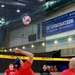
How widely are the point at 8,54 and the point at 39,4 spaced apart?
164 inches

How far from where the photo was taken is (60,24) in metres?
18.8

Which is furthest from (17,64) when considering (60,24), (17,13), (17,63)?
(60,24)

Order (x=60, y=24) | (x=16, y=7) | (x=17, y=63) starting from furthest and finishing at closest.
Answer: (x=60, y=24) < (x=16, y=7) < (x=17, y=63)

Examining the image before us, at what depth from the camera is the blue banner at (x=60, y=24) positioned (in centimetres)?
1769

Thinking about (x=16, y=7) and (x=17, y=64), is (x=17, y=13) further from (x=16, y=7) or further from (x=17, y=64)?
(x=17, y=64)

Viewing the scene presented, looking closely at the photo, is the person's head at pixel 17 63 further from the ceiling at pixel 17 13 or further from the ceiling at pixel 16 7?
the ceiling at pixel 16 7

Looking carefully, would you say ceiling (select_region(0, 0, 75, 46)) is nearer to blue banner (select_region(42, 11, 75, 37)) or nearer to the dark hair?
blue banner (select_region(42, 11, 75, 37))

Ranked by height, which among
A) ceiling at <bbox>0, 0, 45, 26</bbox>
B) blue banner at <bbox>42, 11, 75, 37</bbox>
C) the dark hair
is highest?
ceiling at <bbox>0, 0, 45, 26</bbox>

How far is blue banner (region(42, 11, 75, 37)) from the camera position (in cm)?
1769

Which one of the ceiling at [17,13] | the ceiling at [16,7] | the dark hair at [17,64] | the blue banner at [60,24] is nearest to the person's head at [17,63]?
the dark hair at [17,64]

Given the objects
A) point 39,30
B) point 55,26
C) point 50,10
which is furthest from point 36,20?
point 50,10

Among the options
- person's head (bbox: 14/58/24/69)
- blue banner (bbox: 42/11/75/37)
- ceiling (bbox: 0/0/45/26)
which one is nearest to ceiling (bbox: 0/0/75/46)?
ceiling (bbox: 0/0/45/26)

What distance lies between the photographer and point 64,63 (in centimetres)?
1927

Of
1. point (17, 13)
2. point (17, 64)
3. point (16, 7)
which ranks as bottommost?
point (17, 64)
